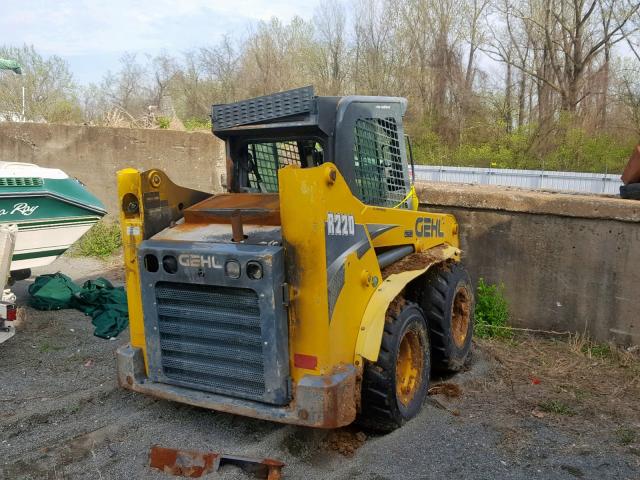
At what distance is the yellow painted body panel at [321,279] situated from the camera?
11.2ft

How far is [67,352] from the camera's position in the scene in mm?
5867

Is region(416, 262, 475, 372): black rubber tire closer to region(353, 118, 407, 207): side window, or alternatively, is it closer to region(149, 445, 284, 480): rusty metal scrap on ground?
region(353, 118, 407, 207): side window

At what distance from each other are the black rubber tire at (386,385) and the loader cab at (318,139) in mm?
909

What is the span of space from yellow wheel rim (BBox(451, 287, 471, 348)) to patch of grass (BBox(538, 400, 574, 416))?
94cm

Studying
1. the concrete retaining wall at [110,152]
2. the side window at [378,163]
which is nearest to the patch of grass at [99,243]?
the concrete retaining wall at [110,152]

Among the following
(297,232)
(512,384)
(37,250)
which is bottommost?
(512,384)

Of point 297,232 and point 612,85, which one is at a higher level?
point 612,85

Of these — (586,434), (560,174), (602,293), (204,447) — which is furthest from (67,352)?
(560,174)

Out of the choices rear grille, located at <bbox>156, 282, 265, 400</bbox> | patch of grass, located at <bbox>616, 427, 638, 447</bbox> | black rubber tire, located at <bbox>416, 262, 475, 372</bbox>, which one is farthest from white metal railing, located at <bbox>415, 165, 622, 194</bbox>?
rear grille, located at <bbox>156, 282, 265, 400</bbox>

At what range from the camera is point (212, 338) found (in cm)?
378

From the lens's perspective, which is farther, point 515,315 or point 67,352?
point 515,315

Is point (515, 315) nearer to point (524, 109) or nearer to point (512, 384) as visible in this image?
point (512, 384)

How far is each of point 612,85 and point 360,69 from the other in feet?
41.5

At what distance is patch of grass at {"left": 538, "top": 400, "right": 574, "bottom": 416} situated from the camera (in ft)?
14.9
